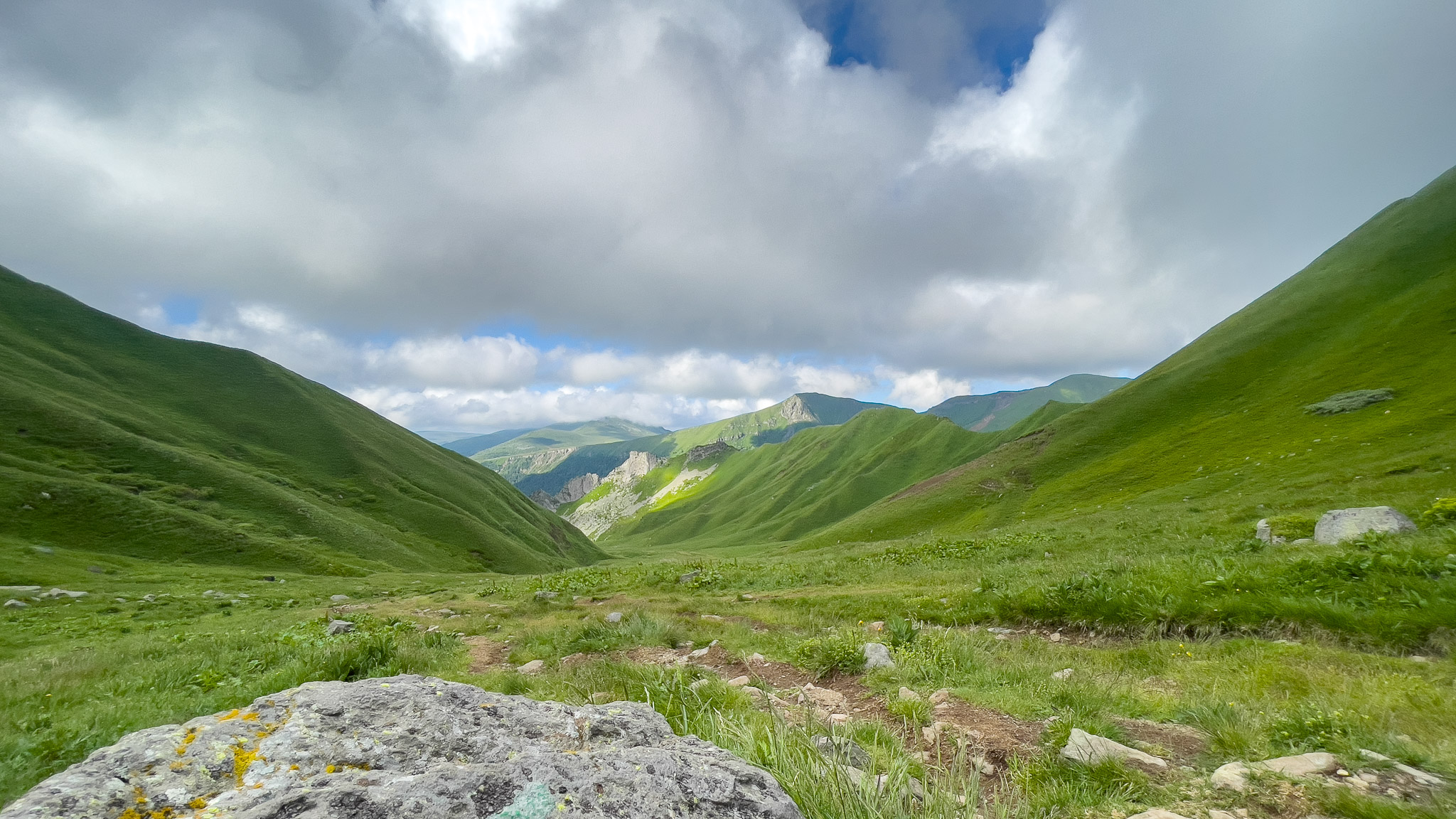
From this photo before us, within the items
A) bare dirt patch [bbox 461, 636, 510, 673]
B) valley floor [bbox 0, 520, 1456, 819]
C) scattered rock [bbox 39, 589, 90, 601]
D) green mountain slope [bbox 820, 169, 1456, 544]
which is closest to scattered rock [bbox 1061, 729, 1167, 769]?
valley floor [bbox 0, 520, 1456, 819]

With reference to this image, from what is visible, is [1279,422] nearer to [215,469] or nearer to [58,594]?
[58,594]

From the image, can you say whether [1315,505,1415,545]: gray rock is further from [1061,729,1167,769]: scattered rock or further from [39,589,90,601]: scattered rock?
[39,589,90,601]: scattered rock

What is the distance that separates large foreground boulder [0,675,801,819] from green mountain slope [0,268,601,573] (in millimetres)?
58192

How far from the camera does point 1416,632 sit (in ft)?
27.1

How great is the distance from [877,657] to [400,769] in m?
7.12

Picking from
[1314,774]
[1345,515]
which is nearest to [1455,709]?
[1314,774]

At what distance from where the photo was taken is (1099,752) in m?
4.71

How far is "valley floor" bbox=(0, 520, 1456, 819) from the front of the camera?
13.4 feet

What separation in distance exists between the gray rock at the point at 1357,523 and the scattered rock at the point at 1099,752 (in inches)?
541

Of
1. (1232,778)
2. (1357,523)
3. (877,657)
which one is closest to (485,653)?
(877,657)

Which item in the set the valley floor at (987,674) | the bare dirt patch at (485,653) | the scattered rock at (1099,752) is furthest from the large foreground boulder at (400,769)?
the bare dirt patch at (485,653)

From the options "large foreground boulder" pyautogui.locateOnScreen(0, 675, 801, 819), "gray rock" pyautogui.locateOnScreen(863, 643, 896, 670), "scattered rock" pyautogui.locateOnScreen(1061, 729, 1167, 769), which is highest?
"large foreground boulder" pyautogui.locateOnScreen(0, 675, 801, 819)

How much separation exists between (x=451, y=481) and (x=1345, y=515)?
379 ft

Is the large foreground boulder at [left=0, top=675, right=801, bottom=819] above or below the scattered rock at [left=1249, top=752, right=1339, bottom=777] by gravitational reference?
above
